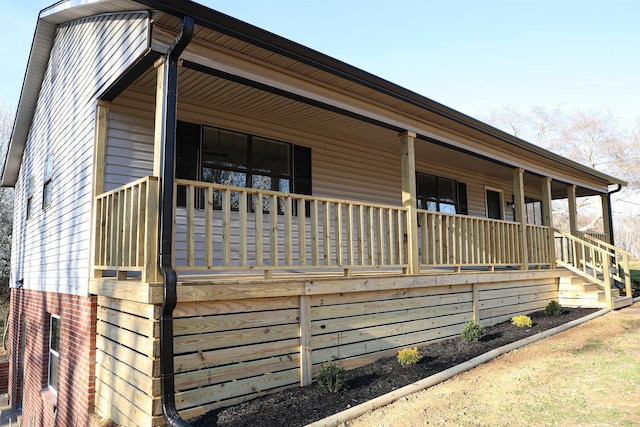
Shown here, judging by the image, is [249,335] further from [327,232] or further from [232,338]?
[327,232]

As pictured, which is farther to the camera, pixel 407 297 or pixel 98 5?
pixel 407 297

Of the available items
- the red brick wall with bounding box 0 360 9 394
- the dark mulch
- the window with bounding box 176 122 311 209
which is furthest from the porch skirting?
the red brick wall with bounding box 0 360 9 394

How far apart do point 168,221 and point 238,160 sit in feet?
10.1

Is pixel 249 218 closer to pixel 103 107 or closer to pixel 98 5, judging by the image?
pixel 103 107

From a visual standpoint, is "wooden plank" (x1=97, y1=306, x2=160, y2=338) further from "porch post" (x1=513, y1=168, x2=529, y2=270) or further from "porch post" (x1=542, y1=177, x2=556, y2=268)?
"porch post" (x1=542, y1=177, x2=556, y2=268)

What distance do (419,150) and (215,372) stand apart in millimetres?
6835

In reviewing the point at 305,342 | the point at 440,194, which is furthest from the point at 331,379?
the point at 440,194

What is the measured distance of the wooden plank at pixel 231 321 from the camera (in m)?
4.11

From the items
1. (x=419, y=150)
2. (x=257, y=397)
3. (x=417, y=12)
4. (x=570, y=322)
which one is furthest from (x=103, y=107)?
(x=417, y=12)

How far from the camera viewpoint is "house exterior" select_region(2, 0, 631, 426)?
4.21m

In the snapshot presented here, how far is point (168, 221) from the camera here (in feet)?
13.3

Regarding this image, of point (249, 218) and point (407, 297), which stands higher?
point (249, 218)

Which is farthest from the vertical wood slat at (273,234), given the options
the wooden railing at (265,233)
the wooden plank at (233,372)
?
the wooden plank at (233,372)

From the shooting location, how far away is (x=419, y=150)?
9.53 m
